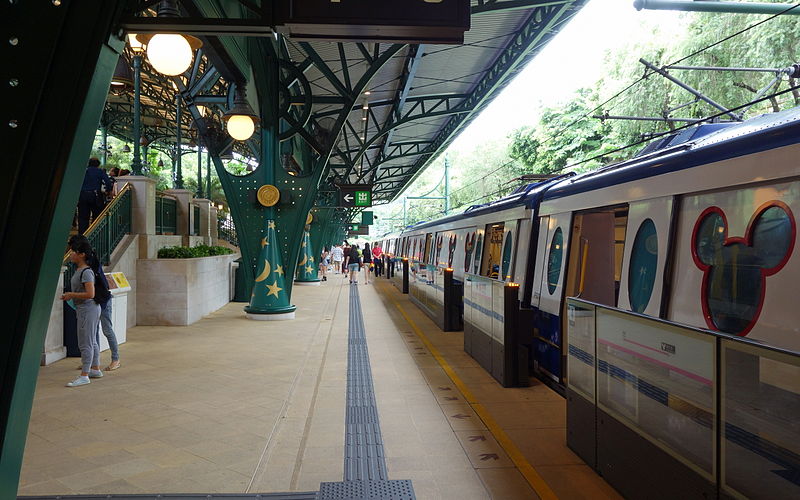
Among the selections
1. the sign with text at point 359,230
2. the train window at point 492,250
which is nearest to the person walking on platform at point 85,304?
the train window at point 492,250

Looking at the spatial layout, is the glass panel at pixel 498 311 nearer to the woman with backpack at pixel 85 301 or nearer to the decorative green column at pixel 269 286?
the woman with backpack at pixel 85 301

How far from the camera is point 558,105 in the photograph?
2550cm

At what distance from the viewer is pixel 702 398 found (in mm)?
3068

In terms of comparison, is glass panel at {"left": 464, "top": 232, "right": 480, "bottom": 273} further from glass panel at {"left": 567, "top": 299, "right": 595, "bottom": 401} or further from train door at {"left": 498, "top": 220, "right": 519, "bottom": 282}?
glass panel at {"left": 567, "top": 299, "right": 595, "bottom": 401}

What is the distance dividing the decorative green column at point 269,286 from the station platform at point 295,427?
3.00 meters

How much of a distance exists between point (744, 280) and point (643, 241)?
1459 mm

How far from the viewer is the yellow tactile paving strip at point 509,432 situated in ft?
13.8

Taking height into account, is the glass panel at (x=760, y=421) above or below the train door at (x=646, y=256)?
below

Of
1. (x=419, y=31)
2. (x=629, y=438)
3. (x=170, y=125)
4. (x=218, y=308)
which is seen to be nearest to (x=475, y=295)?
(x=629, y=438)

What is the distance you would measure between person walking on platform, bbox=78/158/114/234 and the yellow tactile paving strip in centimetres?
706

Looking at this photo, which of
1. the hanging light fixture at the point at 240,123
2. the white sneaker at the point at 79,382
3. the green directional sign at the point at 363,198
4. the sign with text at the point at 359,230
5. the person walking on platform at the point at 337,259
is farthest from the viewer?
the sign with text at the point at 359,230

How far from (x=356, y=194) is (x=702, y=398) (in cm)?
2157

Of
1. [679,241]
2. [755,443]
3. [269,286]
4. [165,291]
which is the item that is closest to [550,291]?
[679,241]

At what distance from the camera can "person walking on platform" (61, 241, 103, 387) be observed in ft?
22.4
